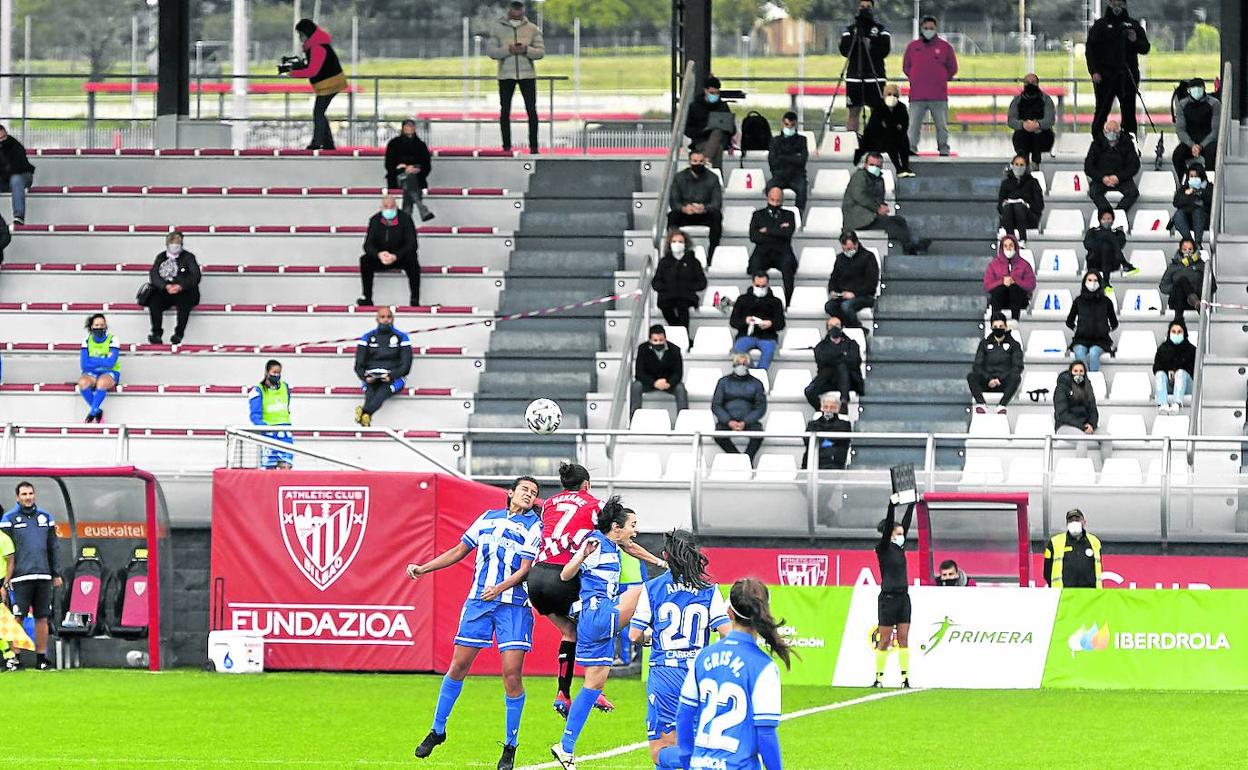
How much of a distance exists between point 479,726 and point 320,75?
17.5 metres

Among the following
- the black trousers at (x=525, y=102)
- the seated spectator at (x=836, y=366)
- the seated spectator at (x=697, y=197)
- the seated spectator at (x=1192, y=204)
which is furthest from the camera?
the black trousers at (x=525, y=102)

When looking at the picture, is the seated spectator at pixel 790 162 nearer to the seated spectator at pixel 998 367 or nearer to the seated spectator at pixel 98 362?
the seated spectator at pixel 998 367

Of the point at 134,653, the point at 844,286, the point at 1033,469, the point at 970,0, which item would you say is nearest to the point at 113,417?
the point at 134,653

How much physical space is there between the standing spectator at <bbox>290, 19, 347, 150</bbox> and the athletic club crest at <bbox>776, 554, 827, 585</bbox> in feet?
42.7

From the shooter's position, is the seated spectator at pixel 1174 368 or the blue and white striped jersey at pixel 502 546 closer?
the blue and white striped jersey at pixel 502 546

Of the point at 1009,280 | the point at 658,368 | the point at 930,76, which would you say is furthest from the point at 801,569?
the point at 930,76

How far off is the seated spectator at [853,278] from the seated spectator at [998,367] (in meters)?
2.24

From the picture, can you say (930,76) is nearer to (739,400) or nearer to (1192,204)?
(1192,204)

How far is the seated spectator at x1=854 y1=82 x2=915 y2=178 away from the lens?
101 feet

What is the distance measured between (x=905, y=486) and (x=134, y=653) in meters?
8.41

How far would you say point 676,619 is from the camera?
1312 cm

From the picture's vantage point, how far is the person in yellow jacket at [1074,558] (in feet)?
73.6

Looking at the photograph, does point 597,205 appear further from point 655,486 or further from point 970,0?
point 970,0

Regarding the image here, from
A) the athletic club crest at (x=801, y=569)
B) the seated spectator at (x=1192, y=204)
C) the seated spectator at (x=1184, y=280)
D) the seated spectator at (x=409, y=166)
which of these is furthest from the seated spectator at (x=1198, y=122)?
the seated spectator at (x=409, y=166)
